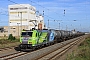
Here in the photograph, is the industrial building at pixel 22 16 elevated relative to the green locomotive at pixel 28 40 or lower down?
elevated

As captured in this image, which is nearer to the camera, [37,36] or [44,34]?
[37,36]

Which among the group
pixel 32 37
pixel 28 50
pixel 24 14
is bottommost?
pixel 28 50

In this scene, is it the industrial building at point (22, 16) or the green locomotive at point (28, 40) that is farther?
the industrial building at point (22, 16)

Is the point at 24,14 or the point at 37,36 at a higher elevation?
the point at 24,14

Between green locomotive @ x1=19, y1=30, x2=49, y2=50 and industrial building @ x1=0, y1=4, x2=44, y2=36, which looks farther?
industrial building @ x1=0, y1=4, x2=44, y2=36

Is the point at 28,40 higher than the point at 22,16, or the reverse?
the point at 22,16

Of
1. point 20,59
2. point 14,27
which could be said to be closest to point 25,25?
point 14,27

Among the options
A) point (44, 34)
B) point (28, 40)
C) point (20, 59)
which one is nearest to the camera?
point (20, 59)

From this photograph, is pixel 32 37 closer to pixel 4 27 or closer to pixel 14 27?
pixel 14 27

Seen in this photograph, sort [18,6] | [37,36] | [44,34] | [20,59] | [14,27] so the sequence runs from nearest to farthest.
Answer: [20,59] < [37,36] < [44,34] < [14,27] < [18,6]

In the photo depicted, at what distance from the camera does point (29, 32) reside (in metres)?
27.2

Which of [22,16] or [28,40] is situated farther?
[22,16]

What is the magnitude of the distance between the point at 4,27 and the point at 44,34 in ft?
329

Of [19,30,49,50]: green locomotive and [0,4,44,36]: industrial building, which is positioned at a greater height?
[0,4,44,36]: industrial building
